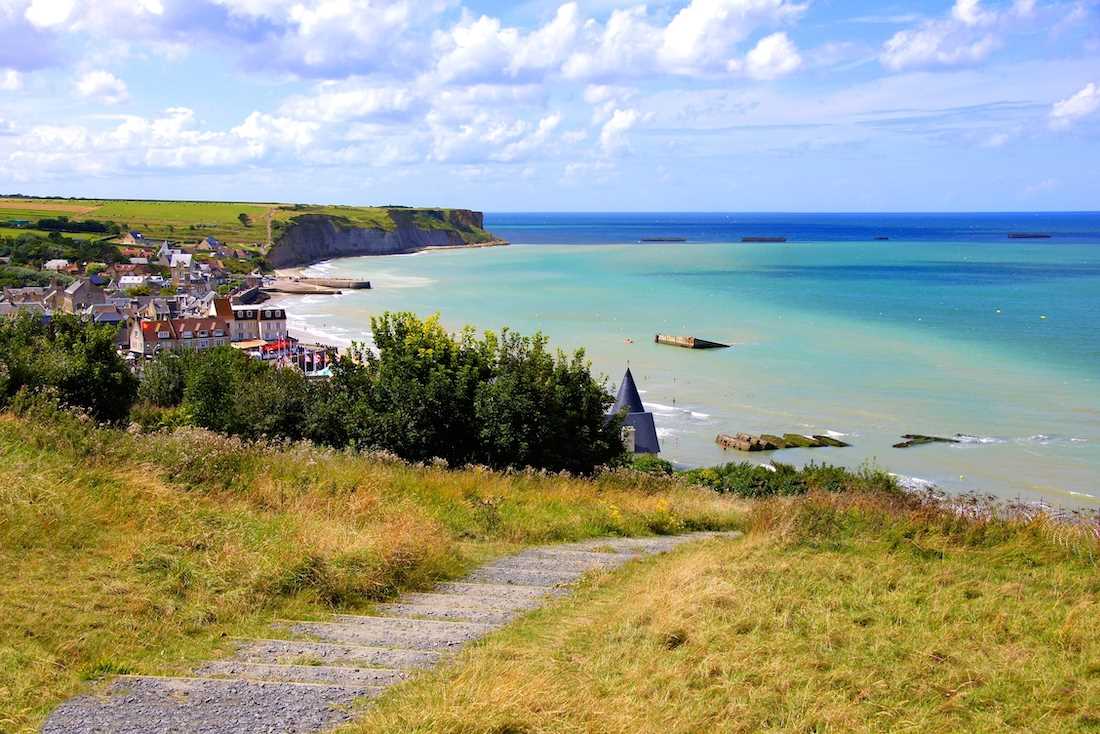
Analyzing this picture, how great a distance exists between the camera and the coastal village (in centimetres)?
5172

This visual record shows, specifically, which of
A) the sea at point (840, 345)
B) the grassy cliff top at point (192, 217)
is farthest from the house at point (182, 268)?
the grassy cliff top at point (192, 217)

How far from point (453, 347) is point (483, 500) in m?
8.46

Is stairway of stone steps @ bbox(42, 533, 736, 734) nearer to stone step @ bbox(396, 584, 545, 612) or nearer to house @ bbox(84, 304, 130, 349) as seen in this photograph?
stone step @ bbox(396, 584, 545, 612)

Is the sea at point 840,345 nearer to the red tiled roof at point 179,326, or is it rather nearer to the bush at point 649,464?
the bush at point 649,464

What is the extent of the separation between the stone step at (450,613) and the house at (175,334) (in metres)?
45.7

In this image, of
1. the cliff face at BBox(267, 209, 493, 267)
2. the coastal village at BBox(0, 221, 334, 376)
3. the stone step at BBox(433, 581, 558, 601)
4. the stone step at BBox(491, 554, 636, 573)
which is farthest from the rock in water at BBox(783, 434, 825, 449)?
the cliff face at BBox(267, 209, 493, 267)

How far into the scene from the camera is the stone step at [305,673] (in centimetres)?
587

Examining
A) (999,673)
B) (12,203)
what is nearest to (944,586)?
(999,673)

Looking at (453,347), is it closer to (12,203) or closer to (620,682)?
(620,682)

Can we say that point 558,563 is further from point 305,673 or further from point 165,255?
point 165,255

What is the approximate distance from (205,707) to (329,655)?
111cm

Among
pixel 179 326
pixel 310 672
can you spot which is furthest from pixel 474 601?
pixel 179 326

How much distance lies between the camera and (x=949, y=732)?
18.0 feet

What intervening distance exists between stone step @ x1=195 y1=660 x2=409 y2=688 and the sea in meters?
14.5
